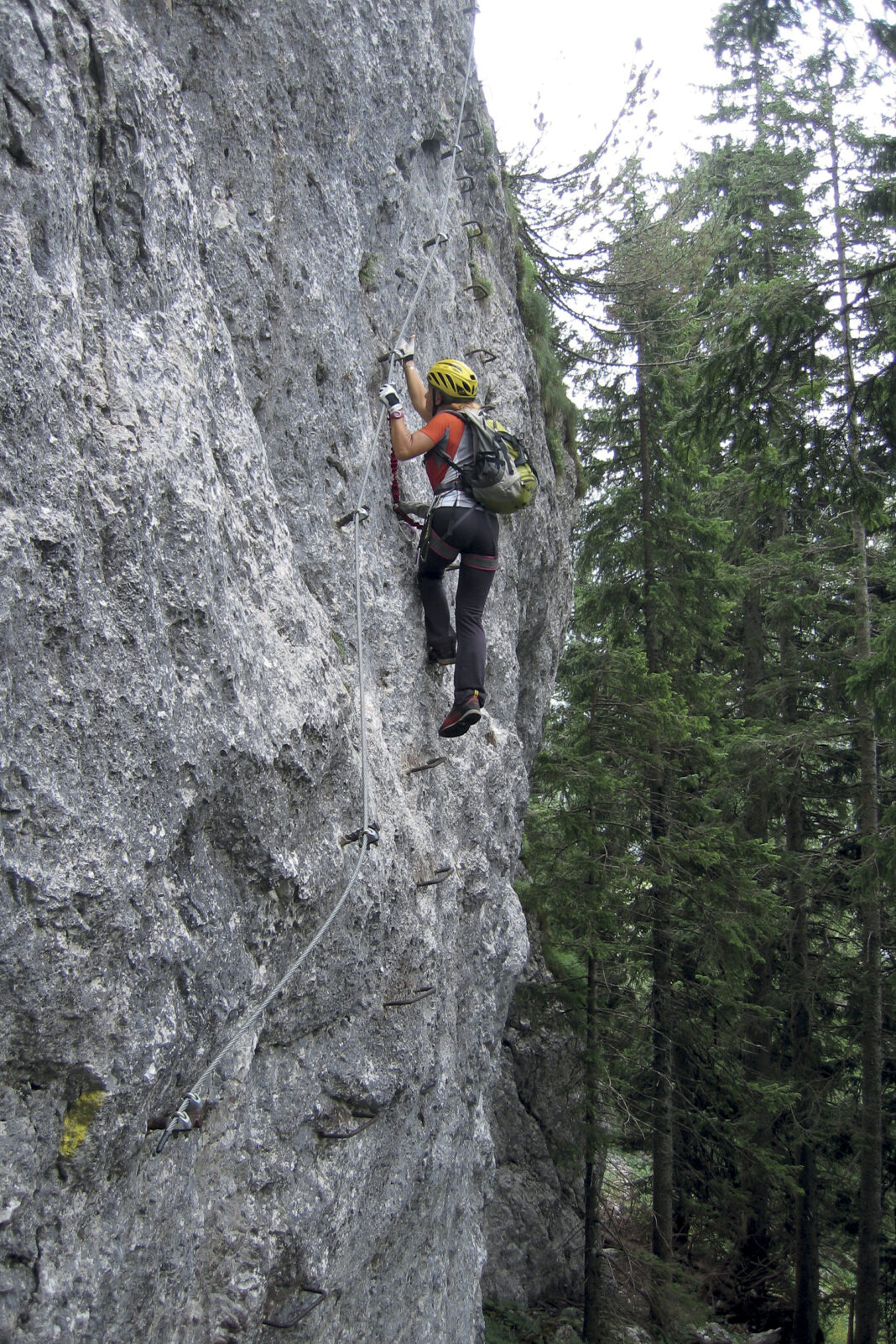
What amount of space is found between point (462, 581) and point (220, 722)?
2715mm

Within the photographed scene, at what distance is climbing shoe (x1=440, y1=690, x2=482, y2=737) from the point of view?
6152 mm

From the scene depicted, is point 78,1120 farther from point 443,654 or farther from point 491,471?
point 491,471

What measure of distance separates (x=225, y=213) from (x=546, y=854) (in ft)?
25.1

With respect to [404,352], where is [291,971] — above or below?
below

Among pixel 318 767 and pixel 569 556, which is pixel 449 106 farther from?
pixel 318 767

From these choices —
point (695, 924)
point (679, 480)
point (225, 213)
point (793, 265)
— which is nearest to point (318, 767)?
point (225, 213)

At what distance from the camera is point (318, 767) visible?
16.0ft

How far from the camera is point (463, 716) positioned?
6160 millimetres

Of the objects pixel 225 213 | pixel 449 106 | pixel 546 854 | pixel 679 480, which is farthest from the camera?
pixel 679 480

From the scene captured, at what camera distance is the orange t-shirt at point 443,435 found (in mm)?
6289

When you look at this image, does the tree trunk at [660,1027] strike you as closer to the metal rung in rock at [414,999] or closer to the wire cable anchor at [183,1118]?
the metal rung in rock at [414,999]

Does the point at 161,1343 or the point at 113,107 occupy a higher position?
the point at 113,107

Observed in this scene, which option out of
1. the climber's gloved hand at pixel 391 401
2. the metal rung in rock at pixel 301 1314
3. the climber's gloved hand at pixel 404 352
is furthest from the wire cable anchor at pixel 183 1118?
the climber's gloved hand at pixel 404 352

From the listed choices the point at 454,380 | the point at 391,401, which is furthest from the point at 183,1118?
the point at 454,380
